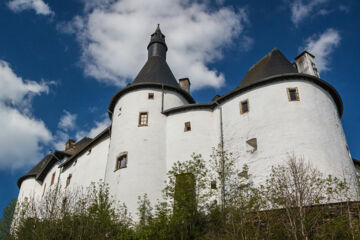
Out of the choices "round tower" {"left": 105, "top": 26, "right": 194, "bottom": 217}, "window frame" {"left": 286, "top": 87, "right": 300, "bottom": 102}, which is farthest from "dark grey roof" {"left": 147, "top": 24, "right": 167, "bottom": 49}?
"window frame" {"left": 286, "top": 87, "right": 300, "bottom": 102}

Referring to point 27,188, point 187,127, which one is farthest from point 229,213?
point 27,188

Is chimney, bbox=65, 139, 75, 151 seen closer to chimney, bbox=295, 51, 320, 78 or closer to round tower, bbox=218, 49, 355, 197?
round tower, bbox=218, 49, 355, 197

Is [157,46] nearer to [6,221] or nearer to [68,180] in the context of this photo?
→ [68,180]

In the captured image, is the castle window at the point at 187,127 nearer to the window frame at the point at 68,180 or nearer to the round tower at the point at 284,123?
the round tower at the point at 284,123

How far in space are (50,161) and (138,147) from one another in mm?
17447

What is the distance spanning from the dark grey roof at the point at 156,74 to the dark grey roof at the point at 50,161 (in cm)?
976

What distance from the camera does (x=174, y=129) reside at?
25.7 m

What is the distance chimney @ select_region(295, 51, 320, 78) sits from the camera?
24319 mm

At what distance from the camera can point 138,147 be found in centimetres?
2469

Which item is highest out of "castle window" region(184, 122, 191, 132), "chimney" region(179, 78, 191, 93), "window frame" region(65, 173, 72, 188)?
"chimney" region(179, 78, 191, 93)

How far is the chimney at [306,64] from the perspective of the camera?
79.8ft

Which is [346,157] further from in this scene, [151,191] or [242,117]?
[151,191]

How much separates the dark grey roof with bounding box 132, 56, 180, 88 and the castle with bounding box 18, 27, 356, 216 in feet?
0.47

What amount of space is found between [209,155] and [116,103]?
29.1 feet
